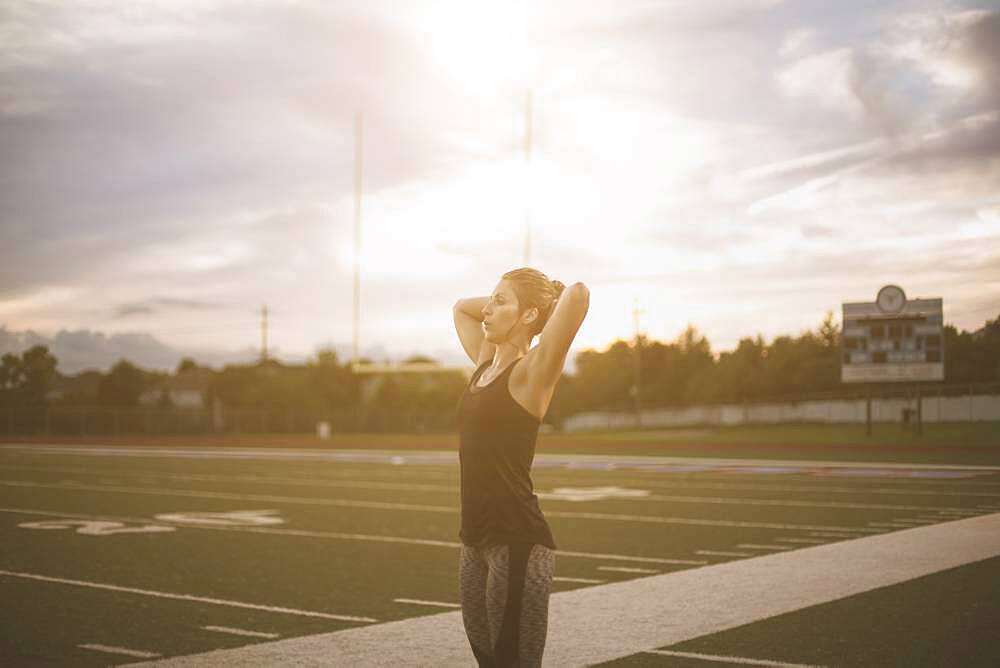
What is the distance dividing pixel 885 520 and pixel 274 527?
22.5ft

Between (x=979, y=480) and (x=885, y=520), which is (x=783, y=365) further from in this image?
(x=885, y=520)

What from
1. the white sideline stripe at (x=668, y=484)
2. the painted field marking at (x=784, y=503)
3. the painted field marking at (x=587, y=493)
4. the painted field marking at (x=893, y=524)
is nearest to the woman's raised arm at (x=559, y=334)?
the painted field marking at (x=893, y=524)

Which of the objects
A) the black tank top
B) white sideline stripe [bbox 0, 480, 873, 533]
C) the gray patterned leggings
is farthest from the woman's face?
white sideline stripe [bbox 0, 480, 873, 533]

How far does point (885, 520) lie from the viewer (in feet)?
39.1

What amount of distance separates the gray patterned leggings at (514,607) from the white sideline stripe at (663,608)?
2233 millimetres

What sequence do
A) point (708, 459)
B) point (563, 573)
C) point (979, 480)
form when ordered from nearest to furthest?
point (563, 573), point (979, 480), point (708, 459)

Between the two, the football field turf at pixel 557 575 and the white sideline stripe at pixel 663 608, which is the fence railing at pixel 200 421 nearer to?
the football field turf at pixel 557 575

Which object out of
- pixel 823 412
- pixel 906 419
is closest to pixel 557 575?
pixel 906 419

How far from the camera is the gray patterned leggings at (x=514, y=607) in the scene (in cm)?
316

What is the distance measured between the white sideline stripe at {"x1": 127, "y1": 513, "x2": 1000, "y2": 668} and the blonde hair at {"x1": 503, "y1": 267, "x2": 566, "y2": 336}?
2.60m

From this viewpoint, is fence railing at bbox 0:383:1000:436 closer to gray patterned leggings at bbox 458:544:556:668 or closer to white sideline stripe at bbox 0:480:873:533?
white sideline stripe at bbox 0:480:873:533

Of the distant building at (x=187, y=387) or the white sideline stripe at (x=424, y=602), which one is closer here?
the white sideline stripe at (x=424, y=602)

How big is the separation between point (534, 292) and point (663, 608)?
13.3 ft

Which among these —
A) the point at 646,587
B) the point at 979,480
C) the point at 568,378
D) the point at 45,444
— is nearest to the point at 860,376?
the point at 979,480
